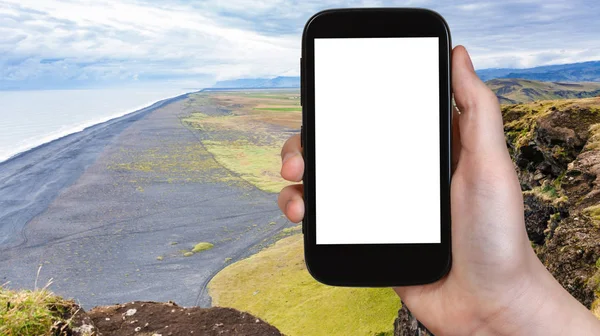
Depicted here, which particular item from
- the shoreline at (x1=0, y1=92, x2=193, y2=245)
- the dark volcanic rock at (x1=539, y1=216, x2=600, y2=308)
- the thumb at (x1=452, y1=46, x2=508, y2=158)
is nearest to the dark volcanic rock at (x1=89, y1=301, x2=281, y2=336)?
the dark volcanic rock at (x1=539, y1=216, x2=600, y2=308)

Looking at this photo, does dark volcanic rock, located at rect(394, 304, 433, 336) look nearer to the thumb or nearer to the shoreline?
the thumb

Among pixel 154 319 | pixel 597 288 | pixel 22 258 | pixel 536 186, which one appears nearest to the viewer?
pixel 597 288

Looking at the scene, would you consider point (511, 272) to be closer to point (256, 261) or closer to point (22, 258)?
point (256, 261)

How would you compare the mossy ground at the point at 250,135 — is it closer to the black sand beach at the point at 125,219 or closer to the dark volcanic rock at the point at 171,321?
the black sand beach at the point at 125,219

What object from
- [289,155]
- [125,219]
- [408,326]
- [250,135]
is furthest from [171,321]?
[250,135]

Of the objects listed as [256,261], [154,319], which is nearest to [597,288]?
[154,319]

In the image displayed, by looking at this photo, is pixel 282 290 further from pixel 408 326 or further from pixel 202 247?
pixel 202 247
